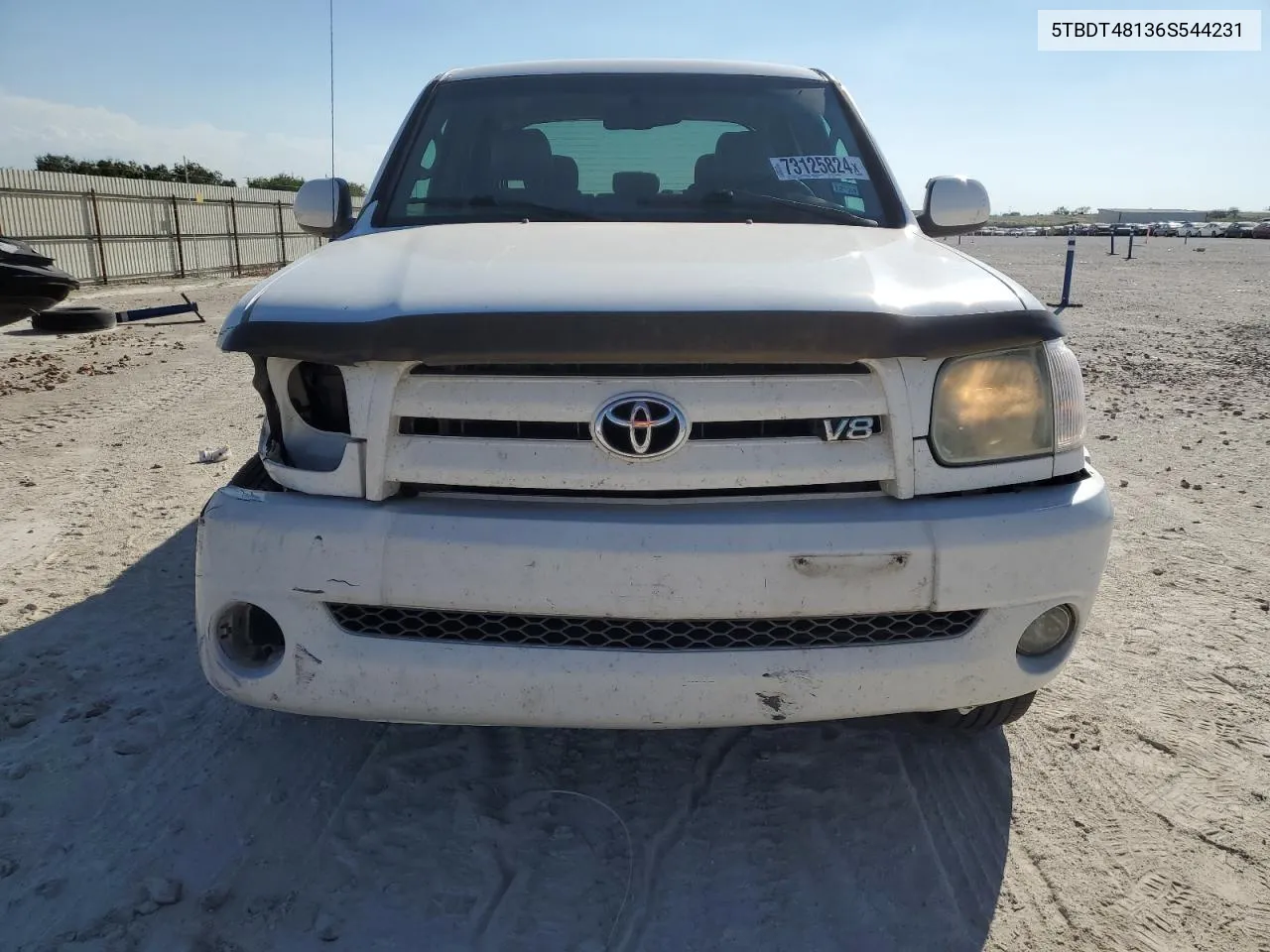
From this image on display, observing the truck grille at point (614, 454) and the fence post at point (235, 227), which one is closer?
the truck grille at point (614, 454)

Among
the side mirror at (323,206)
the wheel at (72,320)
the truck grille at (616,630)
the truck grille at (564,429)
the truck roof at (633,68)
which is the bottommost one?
the wheel at (72,320)

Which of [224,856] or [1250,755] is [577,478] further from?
[1250,755]

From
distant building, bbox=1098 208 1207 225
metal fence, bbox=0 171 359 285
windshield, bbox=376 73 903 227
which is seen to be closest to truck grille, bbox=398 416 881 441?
windshield, bbox=376 73 903 227

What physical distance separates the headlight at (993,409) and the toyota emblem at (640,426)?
57 centimetres

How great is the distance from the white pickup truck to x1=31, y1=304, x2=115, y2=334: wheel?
31.5 feet

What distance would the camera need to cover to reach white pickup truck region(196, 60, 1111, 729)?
5.98ft

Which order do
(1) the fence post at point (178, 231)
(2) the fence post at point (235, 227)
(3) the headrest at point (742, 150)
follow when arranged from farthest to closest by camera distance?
(2) the fence post at point (235, 227)
(1) the fence post at point (178, 231)
(3) the headrest at point (742, 150)

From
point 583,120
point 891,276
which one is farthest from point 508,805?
point 583,120

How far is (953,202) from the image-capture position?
3262 millimetres

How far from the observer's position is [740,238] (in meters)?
2.50

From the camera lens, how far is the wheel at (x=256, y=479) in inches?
80.0

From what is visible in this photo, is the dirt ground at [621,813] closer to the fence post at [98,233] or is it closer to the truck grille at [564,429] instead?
the truck grille at [564,429]

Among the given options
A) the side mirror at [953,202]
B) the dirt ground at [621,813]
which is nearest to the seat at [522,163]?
the side mirror at [953,202]

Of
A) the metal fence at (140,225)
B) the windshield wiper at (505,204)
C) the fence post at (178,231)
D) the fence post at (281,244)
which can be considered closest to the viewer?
the windshield wiper at (505,204)
